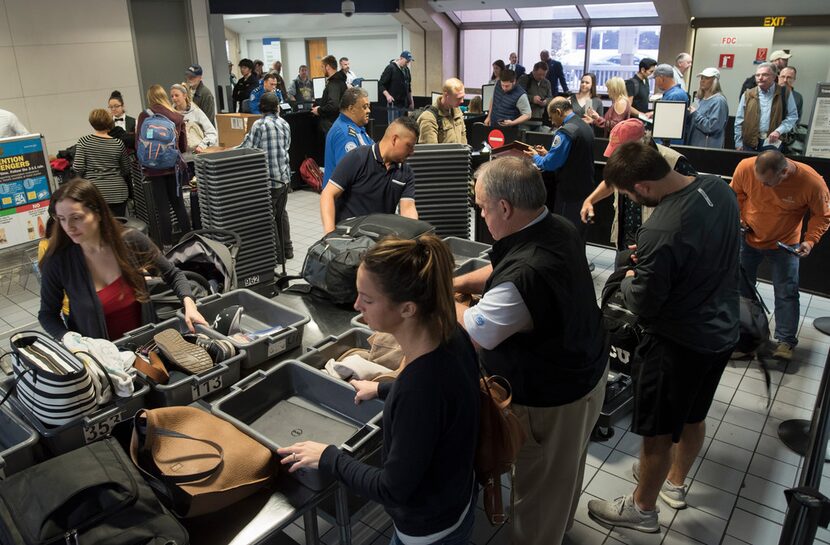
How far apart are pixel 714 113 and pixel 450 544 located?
24.8 feet

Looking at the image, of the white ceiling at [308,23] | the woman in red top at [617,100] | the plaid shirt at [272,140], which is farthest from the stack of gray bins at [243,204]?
the white ceiling at [308,23]

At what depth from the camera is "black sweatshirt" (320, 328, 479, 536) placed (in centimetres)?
156

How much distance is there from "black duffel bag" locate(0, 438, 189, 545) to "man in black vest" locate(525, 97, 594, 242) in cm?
449

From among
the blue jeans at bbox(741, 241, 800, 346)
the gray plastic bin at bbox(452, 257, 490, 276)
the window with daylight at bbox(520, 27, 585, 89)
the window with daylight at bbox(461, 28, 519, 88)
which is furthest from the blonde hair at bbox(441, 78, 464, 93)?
the window with daylight at bbox(461, 28, 519, 88)

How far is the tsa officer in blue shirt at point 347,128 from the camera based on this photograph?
4.67 metres

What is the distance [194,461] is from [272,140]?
4.70 meters

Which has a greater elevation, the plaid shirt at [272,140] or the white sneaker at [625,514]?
the plaid shirt at [272,140]

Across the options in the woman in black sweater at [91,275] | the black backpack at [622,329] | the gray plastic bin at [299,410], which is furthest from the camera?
the black backpack at [622,329]

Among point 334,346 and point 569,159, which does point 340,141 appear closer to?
point 569,159

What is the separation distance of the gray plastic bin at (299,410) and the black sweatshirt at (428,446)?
305mm

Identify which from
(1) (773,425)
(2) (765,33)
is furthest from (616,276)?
(2) (765,33)

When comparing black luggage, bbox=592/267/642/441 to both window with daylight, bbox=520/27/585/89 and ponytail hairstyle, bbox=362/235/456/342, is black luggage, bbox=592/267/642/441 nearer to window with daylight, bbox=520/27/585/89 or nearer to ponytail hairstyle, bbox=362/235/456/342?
ponytail hairstyle, bbox=362/235/456/342

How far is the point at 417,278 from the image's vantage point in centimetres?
160

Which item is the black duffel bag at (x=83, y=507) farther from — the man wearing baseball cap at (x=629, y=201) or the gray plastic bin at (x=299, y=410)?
the man wearing baseball cap at (x=629, y=201)
